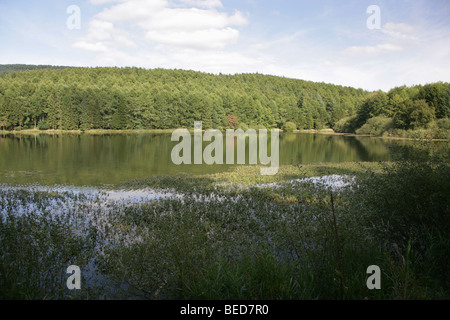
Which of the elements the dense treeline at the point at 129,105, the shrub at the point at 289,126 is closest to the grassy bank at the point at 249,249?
the dense treeline at the point at 129,105

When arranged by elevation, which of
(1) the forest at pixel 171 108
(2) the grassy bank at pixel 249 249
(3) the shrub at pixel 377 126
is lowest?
(2) the grassy bank at pixel 249 249

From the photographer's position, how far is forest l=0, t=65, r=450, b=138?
192ft

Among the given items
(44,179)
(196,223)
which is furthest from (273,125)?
(196,223)

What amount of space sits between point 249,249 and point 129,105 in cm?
7483

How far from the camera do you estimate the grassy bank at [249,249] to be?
15.6 feet

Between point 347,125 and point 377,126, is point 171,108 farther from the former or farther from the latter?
point 377,126

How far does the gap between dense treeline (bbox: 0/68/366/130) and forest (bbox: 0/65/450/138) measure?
0.64 feet

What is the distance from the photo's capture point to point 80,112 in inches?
2815

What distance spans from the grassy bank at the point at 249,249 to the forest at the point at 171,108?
49020 millimetres

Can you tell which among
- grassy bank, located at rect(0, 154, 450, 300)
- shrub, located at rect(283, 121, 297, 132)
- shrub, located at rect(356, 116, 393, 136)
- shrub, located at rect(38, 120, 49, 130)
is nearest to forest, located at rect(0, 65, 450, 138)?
shrub, located at rect(356, 116, 393, 136)

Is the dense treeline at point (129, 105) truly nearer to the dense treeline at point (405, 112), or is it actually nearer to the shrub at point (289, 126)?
the shrub at point (289, 126)

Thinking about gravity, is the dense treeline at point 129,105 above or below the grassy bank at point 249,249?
above

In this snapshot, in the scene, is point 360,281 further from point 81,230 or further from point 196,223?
point 81,230

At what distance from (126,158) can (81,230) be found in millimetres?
19312
